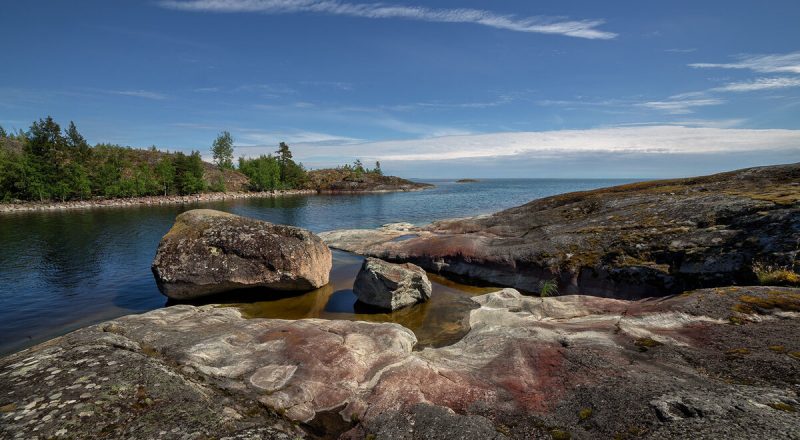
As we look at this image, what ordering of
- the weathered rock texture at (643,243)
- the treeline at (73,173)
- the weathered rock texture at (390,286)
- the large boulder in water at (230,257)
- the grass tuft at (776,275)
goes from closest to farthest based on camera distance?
the grass tuft at (776,275), the weathered rock texture at (643,243), the weathered rock texture at (390,286), the large boulder in water at (230,257), the treeline at (73,173)

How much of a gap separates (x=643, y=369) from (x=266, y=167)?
168m

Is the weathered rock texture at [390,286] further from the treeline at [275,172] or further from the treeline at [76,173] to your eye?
the treeline at [275,172]

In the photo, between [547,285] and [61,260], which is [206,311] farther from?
[61,260]

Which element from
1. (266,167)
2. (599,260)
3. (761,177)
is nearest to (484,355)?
(599,260)

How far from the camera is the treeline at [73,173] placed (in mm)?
86000

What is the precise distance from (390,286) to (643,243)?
14943mm

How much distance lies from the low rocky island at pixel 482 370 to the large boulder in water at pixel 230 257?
3652mm

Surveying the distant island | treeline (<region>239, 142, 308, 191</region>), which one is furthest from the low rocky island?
treeline (<region>239, 142, 308, 191</region>)

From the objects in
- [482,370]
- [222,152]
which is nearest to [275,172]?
[222,152]

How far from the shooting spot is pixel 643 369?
29.1 feet

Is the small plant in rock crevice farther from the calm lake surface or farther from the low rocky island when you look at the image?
the calm lake surface

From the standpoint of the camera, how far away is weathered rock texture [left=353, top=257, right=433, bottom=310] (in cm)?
1889

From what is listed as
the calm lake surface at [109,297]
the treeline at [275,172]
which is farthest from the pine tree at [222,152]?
the calm lake surface at [109,297]

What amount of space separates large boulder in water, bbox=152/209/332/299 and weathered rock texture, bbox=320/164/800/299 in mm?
10515
